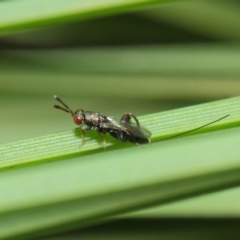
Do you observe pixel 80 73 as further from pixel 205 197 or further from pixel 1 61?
pixel 205 197

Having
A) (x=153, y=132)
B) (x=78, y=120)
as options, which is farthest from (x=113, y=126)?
(x=153, y=132)

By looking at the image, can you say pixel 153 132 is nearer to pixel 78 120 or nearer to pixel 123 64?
pixel 78 120

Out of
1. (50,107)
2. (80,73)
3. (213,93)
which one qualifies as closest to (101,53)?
(80,73)

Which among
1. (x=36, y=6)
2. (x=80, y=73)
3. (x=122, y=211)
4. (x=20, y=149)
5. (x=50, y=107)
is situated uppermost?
(x=80, y=73)

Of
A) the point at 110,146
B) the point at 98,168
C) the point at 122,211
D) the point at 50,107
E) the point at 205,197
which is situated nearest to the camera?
the point at 98,168

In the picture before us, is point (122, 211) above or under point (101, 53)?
under
